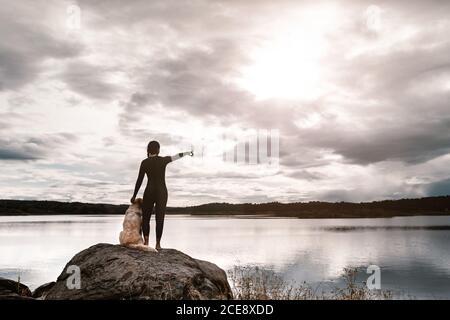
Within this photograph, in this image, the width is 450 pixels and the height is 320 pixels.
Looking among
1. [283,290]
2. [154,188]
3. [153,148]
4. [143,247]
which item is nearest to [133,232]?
[143,247]

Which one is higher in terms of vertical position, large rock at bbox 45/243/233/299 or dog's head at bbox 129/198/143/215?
dog's head at bbox 129/198/143/215

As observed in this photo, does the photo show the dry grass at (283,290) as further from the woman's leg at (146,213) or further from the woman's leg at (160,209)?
the woman's leg at (146,213)

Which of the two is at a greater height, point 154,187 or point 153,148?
point 153,148

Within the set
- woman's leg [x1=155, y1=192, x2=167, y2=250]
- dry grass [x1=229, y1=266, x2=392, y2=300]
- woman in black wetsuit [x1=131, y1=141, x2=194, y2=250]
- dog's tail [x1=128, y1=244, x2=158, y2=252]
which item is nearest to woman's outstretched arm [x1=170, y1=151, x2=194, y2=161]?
woman in black wetsuit [x1=131, y1=141, x2=194, y2=250]

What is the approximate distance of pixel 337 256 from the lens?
50.4m

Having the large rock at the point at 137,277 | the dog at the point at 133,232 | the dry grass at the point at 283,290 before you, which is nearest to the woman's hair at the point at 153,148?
the dog at the point at 133,232

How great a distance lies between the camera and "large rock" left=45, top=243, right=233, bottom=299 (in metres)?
11.2

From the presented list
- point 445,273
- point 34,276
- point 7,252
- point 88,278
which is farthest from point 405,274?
point 7,252

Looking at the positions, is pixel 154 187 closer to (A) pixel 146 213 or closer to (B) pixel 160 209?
(B) pixel 160 209

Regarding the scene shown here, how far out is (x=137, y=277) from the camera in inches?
446

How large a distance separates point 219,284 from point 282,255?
3984 centimetres

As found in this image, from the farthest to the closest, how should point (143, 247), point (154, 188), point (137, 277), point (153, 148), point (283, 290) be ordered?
point (283, 290), point (153, 148), point (154, 188), point (143, 247), point (137, 277)

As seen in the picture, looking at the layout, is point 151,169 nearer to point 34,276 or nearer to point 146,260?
point 146,260

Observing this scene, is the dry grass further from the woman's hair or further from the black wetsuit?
the woman's hair
